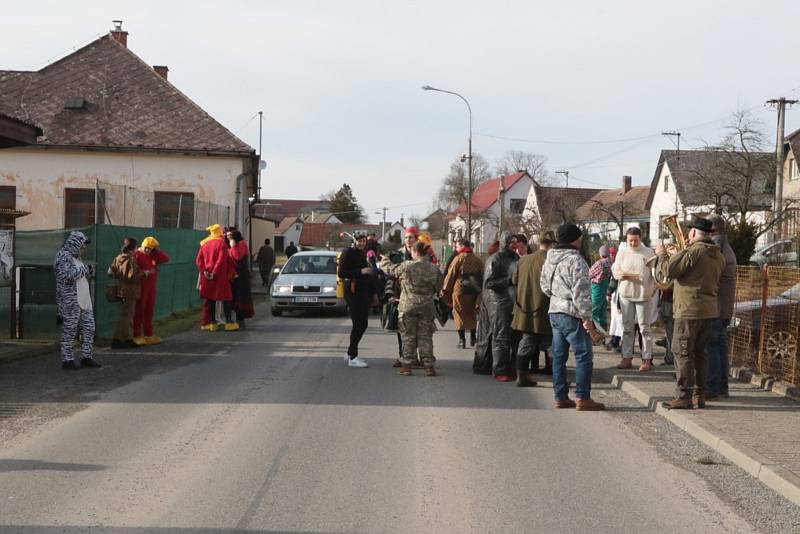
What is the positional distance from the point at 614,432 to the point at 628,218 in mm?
61828

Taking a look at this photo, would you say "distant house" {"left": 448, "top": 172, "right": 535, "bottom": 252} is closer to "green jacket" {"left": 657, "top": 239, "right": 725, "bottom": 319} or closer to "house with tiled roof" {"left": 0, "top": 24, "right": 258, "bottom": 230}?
"house with tiled roof" {"left": 0, "top": 24, "right": 258, "bottom": 230}

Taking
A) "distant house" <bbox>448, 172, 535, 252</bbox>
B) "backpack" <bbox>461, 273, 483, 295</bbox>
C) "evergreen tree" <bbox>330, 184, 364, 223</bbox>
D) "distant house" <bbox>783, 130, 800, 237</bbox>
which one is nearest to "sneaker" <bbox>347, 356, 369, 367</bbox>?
"backpack" <bbox>461, 273, 483, 295</bbox>

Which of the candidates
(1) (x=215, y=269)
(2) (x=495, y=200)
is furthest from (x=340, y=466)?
(2) (x=495, y=200)

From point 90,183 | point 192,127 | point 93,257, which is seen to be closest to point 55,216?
point 90,183

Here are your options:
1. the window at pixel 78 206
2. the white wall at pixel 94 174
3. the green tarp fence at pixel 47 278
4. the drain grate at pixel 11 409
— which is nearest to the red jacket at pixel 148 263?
the green tarp fence at pixel 47 278

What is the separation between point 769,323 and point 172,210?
78.7 ft

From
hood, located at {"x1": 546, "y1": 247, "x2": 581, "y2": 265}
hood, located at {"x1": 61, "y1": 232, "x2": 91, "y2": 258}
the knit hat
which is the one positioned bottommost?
hood, located at {"x1": 61, "y1": 232, "x2": 91, "y2": 258}

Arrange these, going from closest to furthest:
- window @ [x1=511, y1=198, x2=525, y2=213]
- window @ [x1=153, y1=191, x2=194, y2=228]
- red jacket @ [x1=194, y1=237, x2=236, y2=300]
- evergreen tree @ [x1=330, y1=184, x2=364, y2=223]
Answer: red jacket @ [x1=194, y1=237, x2=236, y2=300] < window @ [x1=153, y1=191, x2=194, y2=228] < window @ [x1=511, y1=198, x2=525, y2=213] < evergreen tree @ [x1=330, y1=184, x2=364, y2=223]

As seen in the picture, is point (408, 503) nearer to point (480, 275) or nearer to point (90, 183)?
point (480, 275)

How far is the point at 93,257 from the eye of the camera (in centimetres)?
1551

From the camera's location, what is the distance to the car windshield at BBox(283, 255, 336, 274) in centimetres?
2281

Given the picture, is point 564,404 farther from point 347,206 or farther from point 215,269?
point 347,206

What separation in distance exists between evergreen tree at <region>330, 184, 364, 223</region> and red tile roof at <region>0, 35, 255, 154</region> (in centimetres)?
11712

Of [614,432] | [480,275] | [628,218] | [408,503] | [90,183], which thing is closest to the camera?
[408,503]
